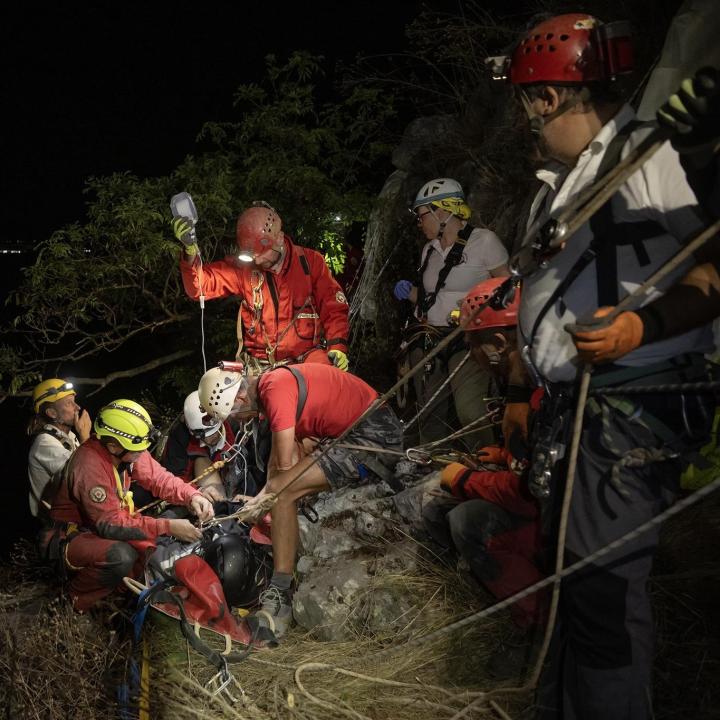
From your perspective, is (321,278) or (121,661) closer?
(121,661)

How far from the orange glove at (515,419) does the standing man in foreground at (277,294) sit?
2.42m

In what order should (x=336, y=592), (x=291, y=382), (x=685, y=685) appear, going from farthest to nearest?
(x=291, y=382) < (x=336, y=592) < (x=685, y=685)

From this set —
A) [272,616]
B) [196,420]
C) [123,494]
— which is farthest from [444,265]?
[123,494]

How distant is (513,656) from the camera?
10.2ft

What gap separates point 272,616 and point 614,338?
299cm

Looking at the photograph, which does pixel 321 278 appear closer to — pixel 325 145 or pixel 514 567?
pixel 325 145

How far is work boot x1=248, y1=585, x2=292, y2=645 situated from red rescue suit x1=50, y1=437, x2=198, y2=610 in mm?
1045

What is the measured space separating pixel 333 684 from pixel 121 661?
5.11ft

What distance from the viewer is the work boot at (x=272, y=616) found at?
3.88 m

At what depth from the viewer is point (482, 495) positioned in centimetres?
325

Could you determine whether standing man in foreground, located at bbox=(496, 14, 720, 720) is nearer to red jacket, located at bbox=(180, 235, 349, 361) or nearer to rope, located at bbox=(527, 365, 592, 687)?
rope, located at bbox=(527, 365, 592, 687)

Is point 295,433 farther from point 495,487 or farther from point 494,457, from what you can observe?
point 495,487

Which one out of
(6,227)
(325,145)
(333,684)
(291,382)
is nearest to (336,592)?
(333,684)

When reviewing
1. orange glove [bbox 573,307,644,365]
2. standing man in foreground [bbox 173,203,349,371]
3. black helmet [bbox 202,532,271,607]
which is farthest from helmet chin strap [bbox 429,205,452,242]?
orange glove [bbox 573,307,644,365]
